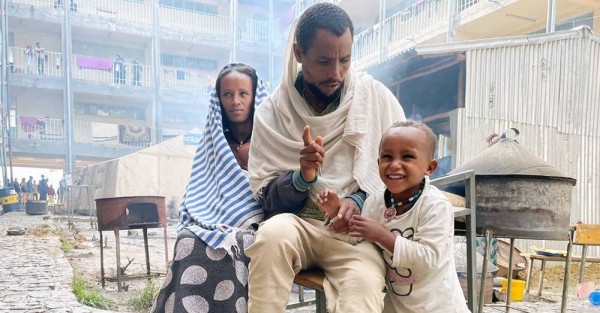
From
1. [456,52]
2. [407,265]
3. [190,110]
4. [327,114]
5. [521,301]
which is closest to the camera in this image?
[407,265]

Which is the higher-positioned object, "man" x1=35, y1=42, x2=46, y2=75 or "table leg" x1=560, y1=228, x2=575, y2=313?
"man" x1=35, y1=42, x2=46, y2=75

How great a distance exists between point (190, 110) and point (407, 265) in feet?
74.4

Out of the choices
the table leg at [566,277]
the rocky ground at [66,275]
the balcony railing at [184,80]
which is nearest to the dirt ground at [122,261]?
the rocky ground at [66,275]

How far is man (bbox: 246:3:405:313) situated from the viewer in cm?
158

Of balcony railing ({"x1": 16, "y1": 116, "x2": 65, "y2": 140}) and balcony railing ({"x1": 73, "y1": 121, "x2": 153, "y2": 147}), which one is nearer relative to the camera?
balcony railing ({"x1": 16, "y1": 116, "x2": 65, "y2": 140})

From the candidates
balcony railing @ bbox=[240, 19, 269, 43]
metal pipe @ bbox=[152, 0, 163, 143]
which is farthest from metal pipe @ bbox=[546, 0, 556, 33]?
metal pipe @ bbox=[152, 0, 163, 143]

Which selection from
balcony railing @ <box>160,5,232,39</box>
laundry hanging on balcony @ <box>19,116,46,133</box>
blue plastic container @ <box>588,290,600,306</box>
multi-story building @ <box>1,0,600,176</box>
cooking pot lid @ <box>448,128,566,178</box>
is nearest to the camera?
cooking pot lid @ <box>448,128,566,178</box>

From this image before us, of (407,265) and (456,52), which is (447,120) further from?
(407,265)

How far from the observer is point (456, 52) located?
8141 millimetres

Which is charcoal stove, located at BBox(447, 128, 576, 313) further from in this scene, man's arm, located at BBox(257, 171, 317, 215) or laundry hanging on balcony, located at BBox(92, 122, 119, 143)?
laundry hanging on balcony, located at BBox(92, 122, 119, 143)

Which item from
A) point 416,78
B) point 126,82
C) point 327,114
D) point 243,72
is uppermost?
point 126,82

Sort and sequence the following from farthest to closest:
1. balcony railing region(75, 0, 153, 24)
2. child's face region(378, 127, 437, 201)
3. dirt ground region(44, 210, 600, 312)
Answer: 1. balcony railing region(75, 0, 153, 24)
2. dirt ground region(44, 210, 600, 312)
3. child's face region(378, 127, 437, 201)

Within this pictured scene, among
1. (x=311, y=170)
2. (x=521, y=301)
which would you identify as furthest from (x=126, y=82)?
(x=311, y=170)

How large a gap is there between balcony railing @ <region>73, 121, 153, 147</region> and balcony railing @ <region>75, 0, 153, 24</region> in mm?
5168
